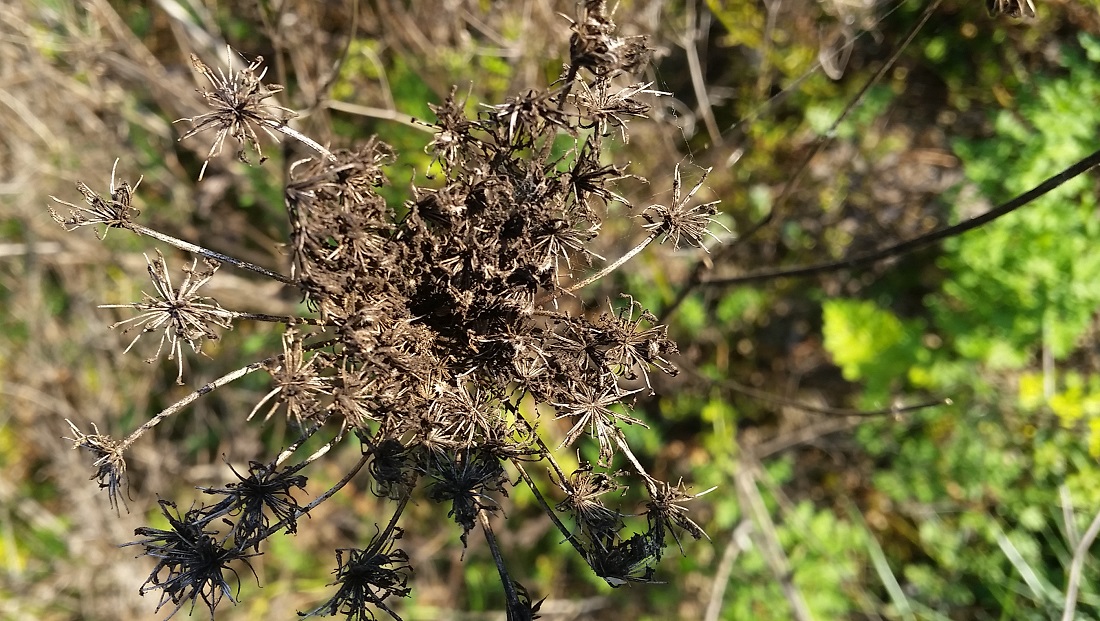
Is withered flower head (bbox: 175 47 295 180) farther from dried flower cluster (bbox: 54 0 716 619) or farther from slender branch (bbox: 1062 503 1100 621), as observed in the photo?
slender branch (bbox: 1062 503 1100 621)

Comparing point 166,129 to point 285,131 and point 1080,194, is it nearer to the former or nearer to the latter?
point 285,131

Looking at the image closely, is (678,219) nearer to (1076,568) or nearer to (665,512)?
(665,512)

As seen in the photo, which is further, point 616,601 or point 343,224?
point 616,601

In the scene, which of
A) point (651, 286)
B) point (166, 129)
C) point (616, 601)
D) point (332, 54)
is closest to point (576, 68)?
point (651, 286)

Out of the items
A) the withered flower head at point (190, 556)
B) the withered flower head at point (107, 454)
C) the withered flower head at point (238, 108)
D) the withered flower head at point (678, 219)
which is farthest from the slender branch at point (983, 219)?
the withered flower head at point (107, 454)

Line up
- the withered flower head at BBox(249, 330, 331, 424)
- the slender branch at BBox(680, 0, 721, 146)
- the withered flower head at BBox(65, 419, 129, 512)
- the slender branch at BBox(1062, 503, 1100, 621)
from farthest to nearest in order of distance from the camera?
the slender branch at BBox(680, 0, 721, 146) < the slender branch at BBox(1062, 503, 1100, 621) < the withered flower head at BBox(65, 419, 129, 512) < the withered flower head at BBox(249, 330, 331, 424)

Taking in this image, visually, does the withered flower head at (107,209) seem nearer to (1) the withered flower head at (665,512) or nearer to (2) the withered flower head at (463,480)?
(2) the withered flower head at (463,480)

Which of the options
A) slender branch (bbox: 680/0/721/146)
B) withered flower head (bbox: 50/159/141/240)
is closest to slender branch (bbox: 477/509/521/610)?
withered flower head (bbox: 50/159/141/240)

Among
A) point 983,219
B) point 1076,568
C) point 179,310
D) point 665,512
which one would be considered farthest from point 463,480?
point 1076,568
